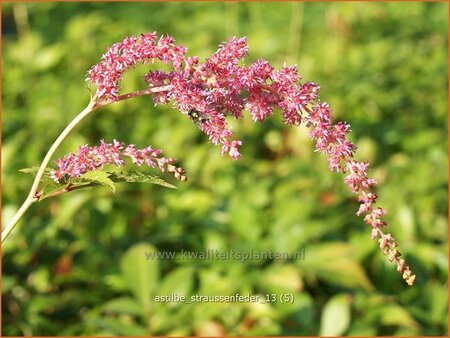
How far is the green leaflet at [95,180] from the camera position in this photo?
1.70 meters

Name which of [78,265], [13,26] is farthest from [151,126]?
[13,26]

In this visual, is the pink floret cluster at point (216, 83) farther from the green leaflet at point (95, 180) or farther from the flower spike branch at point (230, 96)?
the green leaflet at point (95, 180)

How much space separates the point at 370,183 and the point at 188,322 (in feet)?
7.61

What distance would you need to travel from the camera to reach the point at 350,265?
414 cm

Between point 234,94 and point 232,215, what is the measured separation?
9.58 ft

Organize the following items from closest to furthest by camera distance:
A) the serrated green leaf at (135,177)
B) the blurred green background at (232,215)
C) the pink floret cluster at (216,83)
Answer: the pink floret cluster at (216,83)
the serrated green leaf at (135,177)
the blurred green background at (232,215)

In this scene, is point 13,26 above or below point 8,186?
above

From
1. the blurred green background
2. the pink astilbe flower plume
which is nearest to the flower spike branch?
the pink astilbe flower plume

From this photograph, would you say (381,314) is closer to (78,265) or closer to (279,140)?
(78,265)

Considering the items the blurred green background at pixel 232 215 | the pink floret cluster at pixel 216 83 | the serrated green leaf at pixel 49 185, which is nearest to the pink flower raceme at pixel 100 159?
the serrated green leaf at pixel 49 185

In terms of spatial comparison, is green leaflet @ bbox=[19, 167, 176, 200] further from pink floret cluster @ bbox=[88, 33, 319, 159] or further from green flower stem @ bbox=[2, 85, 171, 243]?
pink floret cluster @ bbox=[88, 33, 319, 159]

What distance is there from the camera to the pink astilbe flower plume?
64.2 inches

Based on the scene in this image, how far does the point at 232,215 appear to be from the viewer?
15.0ft

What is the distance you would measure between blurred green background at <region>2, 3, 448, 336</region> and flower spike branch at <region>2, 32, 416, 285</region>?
6.63 feet
